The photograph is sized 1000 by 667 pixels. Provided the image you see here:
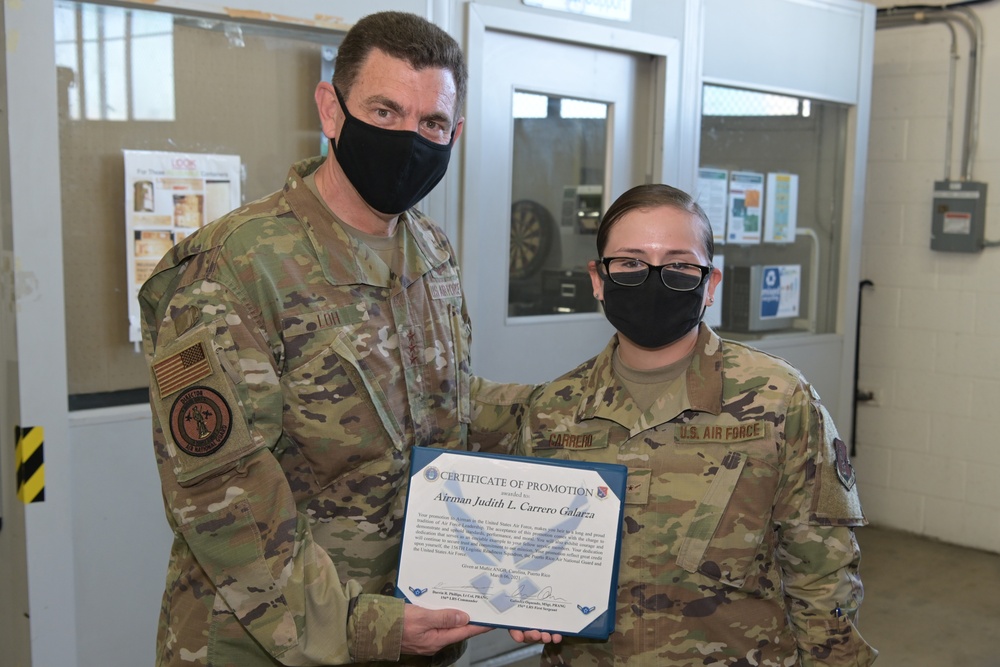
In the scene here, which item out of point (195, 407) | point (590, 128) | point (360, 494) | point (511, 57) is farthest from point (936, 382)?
point (195, 407)

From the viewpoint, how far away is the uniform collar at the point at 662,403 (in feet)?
5.41

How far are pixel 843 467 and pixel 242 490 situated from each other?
991 mm

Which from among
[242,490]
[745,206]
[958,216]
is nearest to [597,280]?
[242,490]

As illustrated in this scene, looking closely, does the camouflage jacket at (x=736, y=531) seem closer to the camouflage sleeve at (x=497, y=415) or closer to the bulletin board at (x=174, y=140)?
the camouflage sleeve at (x=497, y=415)

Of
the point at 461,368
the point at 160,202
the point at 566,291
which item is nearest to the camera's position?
the point at 461,368

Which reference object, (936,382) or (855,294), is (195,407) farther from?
(936,382)

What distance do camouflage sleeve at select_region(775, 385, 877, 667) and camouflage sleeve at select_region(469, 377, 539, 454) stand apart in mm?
525

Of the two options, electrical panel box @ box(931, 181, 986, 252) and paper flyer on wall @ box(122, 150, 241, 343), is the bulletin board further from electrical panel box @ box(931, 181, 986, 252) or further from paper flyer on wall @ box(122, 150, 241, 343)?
electrical panel box @ box(931, 181, 986, 252)

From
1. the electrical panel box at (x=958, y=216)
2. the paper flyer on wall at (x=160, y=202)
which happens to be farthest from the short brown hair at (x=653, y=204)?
the electrical panel box at (x=958, y=216)

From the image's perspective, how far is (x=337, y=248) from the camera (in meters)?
1.67

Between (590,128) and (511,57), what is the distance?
45 cm

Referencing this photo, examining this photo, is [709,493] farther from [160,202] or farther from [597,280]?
[160,202]

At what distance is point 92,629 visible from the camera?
244 centimetres

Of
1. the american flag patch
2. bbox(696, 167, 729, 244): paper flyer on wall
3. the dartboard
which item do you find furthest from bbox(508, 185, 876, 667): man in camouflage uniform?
bbox(696, 167, 729, 244): paper flyer on wall
